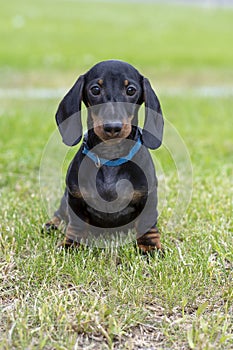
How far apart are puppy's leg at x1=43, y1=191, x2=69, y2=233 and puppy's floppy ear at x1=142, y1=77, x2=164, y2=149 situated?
2.65ft

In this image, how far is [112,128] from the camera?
10.4ft

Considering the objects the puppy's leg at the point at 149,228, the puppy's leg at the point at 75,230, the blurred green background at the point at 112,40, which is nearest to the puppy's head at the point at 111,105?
the puppy's leg at the point at 149,228

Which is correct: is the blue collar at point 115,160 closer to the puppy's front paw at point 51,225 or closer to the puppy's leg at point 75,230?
the puppy's leg at point 75,230

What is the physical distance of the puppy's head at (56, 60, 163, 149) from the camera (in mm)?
3242

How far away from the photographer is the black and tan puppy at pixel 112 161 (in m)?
3.40

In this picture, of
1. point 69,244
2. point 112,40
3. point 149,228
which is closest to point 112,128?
point 149,228

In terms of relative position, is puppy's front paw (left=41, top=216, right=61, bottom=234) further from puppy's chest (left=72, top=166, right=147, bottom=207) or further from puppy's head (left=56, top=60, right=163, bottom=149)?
puppy's head (left=56, top=60, right=163, bottom=149)

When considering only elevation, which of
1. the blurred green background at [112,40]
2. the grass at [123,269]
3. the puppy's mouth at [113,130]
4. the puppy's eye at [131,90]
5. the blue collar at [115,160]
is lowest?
the grass at [123,269]

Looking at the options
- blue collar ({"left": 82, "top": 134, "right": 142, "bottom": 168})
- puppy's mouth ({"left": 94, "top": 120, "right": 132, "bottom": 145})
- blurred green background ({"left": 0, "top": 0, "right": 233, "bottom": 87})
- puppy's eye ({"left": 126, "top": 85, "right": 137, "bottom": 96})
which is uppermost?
blurred green background ({"left": 0, "top": 0, "right": 233, "bottom": 87})

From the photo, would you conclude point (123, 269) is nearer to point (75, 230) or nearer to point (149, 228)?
point (149, 228)

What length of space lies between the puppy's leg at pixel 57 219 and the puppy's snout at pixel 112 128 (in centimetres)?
95

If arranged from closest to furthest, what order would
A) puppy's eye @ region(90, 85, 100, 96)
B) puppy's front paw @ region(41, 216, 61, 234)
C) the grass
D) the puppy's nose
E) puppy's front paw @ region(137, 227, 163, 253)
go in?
the grass
the puppy's nose
puppy's eye @ region(90, 85, 100, 96)
puppy's front paw @ region(137, 227, 163, 253)
puppy's front paw @ region(41, 216, 61, 234)

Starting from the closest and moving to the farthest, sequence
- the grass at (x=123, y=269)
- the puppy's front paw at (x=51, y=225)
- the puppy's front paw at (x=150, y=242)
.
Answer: the grass at (x=123, y=269), the puppy's front paw at (x=150, y=242), the puppy's front paw at (x=51, y=225)

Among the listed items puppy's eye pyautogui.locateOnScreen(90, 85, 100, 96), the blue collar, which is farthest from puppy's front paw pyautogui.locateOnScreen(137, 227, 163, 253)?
puppy's eye pyautogui.locateOnScreen(90, 85, 100, 96)
